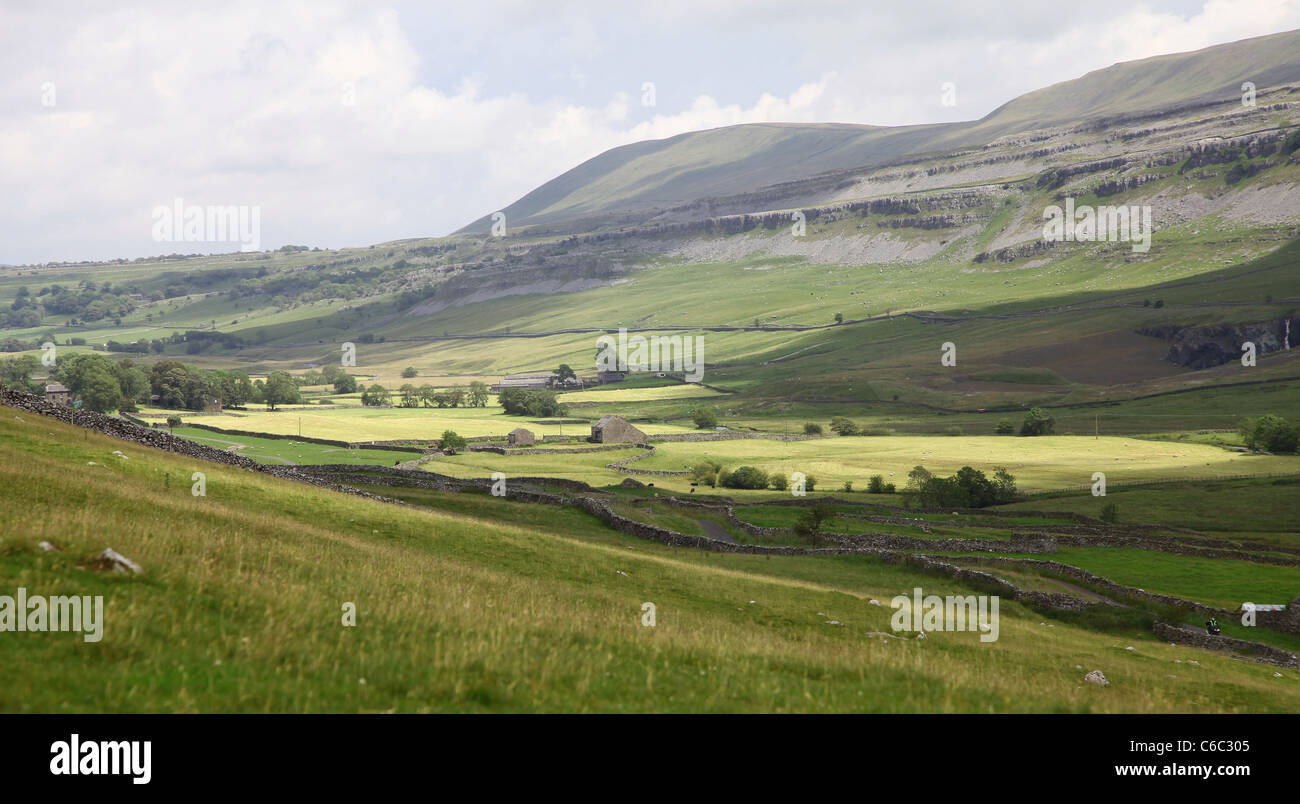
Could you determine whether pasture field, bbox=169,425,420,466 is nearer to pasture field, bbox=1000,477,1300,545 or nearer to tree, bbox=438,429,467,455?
tree, bbox=438,429,467,455

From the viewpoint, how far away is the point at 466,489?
68.5m

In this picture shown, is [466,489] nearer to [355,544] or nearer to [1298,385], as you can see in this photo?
[355,544]

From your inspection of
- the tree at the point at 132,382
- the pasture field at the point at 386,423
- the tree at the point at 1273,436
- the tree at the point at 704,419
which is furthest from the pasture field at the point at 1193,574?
the tree at the point at 132,382

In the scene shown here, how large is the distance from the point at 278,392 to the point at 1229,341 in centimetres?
20722

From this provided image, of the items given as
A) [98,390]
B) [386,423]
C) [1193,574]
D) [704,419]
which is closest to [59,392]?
[98,390]

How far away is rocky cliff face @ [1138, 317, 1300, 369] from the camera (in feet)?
615

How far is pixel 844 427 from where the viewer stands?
15138cm

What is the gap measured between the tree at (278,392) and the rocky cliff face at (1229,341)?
639 ft

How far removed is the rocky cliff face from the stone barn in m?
132

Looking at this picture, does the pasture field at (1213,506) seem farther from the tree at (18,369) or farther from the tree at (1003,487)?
the tree at (18,369)

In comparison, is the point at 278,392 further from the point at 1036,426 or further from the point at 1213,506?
the point at 1213,506

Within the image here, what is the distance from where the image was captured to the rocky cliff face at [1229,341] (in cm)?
18750

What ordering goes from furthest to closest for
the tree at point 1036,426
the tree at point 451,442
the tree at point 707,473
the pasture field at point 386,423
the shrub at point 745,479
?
the tree at point 1036,426, the pasture field at point 386,423, the tree at point 451,442, the tree at point 707,473, the shrub at point 745,479
